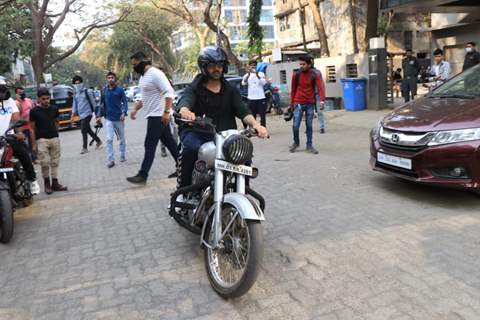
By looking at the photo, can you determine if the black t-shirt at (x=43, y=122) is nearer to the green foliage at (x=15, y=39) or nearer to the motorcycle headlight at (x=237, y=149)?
the motorcycle headlight at (x=237, y=149)

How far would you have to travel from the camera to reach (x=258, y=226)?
9.93 feet

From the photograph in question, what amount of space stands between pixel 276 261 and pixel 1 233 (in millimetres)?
2764

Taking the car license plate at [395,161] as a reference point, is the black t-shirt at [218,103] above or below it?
above

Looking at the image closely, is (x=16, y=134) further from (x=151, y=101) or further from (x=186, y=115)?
(x=186, y=115)

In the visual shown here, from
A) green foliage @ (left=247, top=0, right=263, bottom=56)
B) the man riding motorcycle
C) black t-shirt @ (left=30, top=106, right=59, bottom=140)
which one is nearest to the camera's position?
the man riding motorcycle

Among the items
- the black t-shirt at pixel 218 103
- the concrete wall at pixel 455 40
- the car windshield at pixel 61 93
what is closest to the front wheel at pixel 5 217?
the black t-shirt at pixel 218 103

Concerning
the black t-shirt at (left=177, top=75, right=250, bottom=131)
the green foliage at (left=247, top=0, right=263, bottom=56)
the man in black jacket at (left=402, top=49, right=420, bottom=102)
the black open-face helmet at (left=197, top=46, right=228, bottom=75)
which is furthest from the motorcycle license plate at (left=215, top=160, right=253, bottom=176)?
the green foliage at (left=247, top=0, right=263, bottom=56)

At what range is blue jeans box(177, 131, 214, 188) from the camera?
389 centimetres

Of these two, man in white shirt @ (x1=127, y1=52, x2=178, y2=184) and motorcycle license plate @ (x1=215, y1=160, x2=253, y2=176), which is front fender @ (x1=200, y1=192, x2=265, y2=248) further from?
man in white shirt @ (x1=127, y1=52, x2=178, y2=184)

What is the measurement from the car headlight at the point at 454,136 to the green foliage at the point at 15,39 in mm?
25965

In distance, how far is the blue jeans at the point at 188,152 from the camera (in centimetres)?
389

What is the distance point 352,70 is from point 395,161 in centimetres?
1137

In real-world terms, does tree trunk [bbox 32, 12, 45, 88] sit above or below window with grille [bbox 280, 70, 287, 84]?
above

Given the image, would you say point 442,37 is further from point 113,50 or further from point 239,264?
point 113,50
